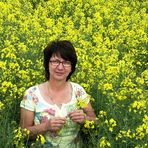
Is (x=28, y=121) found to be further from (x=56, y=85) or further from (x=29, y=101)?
(x=56, y=85)

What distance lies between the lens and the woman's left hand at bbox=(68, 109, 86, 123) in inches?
144

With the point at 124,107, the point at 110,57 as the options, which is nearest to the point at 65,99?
the point at 124,107

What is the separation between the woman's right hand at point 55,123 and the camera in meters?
3.56

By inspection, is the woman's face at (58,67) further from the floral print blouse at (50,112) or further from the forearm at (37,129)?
the forearm at (37,129)

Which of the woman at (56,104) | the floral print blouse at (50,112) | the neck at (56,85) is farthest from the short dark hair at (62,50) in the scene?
the floral print blouse at (50,112)

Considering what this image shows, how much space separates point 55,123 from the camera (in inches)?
140

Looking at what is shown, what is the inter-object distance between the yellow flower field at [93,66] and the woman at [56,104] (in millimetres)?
132

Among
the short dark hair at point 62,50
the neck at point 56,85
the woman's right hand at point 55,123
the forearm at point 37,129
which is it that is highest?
the short dark hair at point 62,50

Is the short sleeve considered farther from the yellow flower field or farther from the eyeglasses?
the eyeglasses

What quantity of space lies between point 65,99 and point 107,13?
4.05m

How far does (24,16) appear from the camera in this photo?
23.5 feet

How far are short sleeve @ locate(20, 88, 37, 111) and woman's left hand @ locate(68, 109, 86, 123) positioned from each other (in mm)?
323

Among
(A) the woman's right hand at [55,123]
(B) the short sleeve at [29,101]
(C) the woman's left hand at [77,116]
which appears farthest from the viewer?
(B) the short sleeve at [29,101]

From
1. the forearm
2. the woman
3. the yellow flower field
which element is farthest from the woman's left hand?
the forearm
